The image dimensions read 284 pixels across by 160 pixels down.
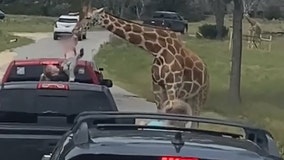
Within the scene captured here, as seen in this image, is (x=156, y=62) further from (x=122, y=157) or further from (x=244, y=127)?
(x=122, y=157)

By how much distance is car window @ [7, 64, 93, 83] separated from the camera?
15.1 m

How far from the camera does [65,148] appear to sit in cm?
539

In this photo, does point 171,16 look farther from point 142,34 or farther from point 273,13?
point 142,34

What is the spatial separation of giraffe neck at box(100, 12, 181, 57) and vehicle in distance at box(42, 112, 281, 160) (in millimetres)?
10952

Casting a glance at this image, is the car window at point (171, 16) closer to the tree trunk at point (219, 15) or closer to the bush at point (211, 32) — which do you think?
the bush at point (211, 32)

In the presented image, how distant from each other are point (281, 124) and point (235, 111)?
11.3 ft

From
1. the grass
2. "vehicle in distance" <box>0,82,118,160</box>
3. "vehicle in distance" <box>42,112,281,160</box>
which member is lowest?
the grass

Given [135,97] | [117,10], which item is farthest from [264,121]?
[117,10]

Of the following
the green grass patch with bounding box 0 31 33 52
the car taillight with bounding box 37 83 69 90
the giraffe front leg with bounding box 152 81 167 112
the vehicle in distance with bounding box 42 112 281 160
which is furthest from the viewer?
the green grass patch with bounding box 0 31 33 52

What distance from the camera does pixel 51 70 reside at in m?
14.3

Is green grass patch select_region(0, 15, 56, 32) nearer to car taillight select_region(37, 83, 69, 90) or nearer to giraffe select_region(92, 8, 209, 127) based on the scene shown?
giraffe select_region(92, 8, 209, 127)

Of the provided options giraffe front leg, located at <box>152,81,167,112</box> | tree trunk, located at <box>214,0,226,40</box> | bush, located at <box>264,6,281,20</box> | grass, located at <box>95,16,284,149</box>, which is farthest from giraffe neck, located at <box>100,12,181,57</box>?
bush, located at <box>264,6,281,20</box>

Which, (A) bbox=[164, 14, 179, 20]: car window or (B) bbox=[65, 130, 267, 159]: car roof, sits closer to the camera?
(B) bbox=[65, 130, 267, 159]: car roof

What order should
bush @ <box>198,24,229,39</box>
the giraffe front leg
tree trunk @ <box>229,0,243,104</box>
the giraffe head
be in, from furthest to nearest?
bush @ <box>198,24,229,39</box> < tree trunk @ <box>229,0,243,104</box> < the giraffe head < the giraffe front leg
